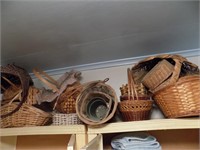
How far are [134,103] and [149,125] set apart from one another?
13cm

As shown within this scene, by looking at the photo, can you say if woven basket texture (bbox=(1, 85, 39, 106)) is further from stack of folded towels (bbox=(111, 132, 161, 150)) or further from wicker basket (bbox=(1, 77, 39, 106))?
stack of folded towels (bbox=(111, 132, 161, 150))

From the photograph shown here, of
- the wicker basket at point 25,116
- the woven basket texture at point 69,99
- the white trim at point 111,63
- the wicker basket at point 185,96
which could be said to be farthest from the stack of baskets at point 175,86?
the wicker basket at point 25,116

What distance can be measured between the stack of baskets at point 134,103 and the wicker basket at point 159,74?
0.07 meters

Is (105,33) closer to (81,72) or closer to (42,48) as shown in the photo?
(42,48)

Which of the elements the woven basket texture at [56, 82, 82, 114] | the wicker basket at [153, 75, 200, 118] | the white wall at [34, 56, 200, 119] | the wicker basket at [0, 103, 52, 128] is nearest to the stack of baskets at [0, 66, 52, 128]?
the wicker basket at [0, 103, 52, 128]

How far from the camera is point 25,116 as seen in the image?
114cm

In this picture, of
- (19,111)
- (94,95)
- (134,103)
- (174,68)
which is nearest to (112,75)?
(94,95)

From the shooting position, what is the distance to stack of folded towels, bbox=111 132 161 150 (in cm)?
100

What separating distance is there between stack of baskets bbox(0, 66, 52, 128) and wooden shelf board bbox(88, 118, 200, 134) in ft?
1.11

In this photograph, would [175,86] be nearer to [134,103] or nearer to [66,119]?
[134,103]

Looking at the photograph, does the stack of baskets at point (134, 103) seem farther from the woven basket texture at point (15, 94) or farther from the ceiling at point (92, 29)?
the woven basket texture at point (15, 94)

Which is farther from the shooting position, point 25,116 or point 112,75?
point 112,75

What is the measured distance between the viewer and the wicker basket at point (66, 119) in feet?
3.62

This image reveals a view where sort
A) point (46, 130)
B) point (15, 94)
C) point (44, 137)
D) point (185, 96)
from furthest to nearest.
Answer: point (44, 137) < point (15, 94) < point (46, 130) < point (185, 96)
